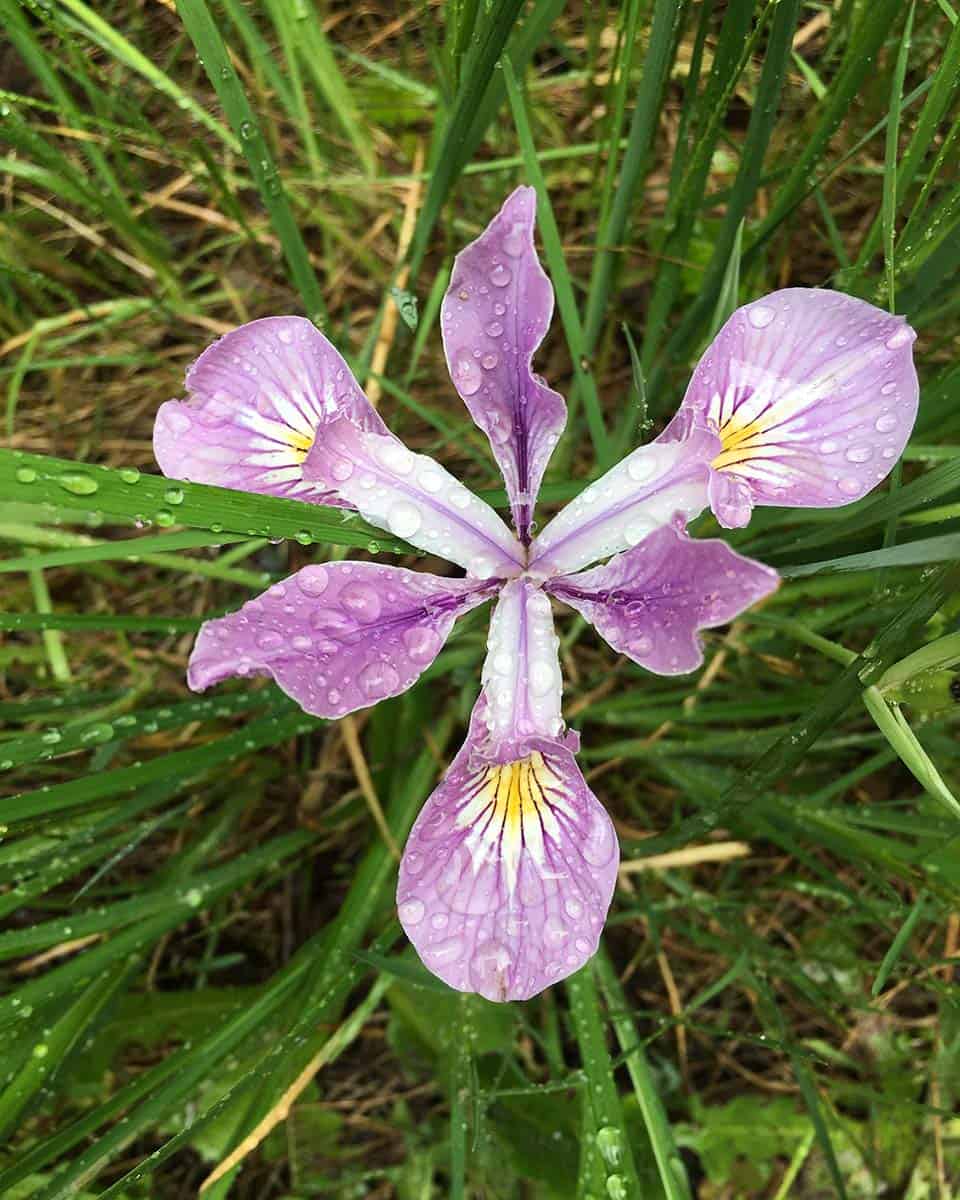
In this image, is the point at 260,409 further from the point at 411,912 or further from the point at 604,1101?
the point at 604,1101

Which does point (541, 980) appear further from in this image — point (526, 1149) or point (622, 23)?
point (622, 23)

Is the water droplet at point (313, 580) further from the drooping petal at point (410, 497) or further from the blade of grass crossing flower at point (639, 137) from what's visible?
the blade of grass crossing flower at point (639, 137)

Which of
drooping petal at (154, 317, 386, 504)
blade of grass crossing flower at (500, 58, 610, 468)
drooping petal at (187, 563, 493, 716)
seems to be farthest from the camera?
blade of grass crossing flower at (500, 58, 610, 468)

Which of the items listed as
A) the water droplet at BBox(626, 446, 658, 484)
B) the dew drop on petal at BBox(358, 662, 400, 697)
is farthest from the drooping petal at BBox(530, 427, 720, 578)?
the dew drop on petal at BBox(358, 662, 400, 697)

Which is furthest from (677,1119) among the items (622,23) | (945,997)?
(622,23)

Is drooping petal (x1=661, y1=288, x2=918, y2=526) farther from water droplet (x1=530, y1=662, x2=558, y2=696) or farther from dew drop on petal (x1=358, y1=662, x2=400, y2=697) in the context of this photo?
dew drop on petal (x1=358, y1=662, x2=400, y2=697)

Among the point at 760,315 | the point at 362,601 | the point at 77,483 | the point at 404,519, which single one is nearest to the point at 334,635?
the point at 362,601
